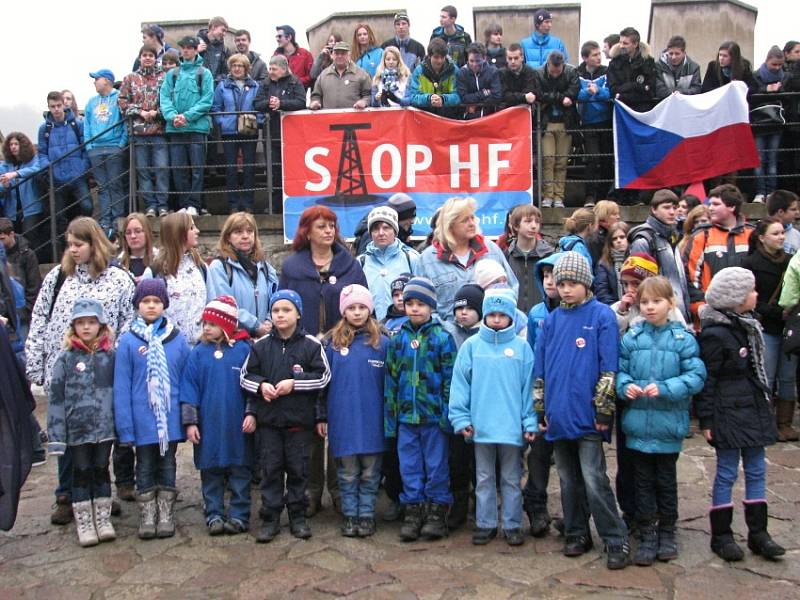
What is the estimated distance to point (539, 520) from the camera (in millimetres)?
5738

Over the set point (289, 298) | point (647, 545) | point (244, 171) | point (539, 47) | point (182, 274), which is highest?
point (539, 47)

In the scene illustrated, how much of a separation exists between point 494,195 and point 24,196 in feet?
19.0

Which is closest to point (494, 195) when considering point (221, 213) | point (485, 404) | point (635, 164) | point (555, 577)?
point (635, 164)

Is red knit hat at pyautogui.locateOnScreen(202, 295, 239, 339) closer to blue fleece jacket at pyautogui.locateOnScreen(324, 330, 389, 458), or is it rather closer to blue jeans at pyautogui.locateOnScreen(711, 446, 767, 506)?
blue fleece jacket at pyautogui.locateOnScreen(324, 330, 389, 458)

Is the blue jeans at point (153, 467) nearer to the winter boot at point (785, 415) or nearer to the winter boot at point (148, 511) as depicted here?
the winter boot at point (148, 511)

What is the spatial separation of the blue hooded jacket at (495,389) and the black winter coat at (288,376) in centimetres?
86

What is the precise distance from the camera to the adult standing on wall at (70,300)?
619cm

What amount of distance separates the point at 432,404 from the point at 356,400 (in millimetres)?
482

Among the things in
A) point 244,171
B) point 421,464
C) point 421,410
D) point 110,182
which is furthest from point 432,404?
point 110,182

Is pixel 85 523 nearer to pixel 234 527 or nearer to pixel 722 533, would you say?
pixel 234 527

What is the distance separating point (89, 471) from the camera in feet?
19.2

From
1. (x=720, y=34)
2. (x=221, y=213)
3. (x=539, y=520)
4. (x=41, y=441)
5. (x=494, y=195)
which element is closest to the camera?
(x=539, y=520)

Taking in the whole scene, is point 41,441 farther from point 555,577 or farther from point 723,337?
point 723,337

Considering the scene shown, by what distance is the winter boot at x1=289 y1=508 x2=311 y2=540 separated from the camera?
5.74 m
